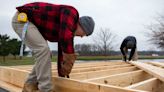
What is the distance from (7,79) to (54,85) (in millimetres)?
1361

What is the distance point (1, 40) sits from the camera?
29.4m

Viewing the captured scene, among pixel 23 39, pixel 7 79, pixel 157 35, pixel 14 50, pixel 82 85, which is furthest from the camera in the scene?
pixel 14 50

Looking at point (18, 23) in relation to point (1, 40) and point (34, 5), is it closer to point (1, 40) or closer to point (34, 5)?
point (34, 5)

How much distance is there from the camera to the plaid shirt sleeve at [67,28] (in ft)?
7.56

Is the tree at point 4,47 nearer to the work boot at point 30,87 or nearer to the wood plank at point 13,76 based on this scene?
the wood plank at point 13,76

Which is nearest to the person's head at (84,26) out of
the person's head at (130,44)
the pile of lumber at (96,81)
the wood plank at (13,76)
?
the pile of lumber at (96,81)

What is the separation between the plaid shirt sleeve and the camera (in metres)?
2.30

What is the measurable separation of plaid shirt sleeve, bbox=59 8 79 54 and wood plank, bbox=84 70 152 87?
0.42 meters

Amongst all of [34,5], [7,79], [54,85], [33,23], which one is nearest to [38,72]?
[54,85]

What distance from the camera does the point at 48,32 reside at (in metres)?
2.56

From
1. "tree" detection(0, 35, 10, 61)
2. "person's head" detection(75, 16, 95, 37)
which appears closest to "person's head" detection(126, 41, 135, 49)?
"person's head" detection(75, 16, 95, 37)

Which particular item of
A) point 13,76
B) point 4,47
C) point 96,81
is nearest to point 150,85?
point 96,81

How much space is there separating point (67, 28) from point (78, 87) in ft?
1.85

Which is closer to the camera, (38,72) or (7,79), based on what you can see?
(38,72)
